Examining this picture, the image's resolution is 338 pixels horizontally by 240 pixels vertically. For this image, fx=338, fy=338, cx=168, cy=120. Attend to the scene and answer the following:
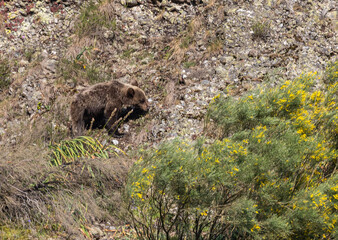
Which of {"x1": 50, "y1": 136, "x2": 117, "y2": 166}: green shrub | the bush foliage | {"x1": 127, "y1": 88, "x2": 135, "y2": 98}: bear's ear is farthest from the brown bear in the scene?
the bush foliage

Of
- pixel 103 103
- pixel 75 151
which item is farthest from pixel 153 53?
pixel 75 151

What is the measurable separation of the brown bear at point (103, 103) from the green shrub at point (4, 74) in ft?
9.79

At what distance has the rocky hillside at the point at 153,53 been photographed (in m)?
8.44

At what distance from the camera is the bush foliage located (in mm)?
4125

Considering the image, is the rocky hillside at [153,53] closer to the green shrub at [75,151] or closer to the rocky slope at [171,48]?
the rocky slope at [171,48]

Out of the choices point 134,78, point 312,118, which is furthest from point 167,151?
point 134,78

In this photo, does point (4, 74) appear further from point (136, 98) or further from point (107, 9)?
point (136, 98)

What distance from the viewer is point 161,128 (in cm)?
808

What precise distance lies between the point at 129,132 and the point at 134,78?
1.91m

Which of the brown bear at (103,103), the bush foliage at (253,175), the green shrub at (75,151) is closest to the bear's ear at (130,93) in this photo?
the brown bear at (103,103)

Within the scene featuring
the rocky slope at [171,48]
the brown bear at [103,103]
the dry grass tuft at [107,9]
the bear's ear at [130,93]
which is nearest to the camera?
the brown bear at [103,103]

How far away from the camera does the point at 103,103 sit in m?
8.18

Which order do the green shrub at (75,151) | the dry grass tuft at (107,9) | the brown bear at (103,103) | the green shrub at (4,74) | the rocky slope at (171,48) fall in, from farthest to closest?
the dry grass tuft at (107,9) < the green shrub at (4,74) < the rocky slope at (171,48) < the brown bear at (103,103) < the green shrub at (75,151)

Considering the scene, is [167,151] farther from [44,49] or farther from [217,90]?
[44,49]
